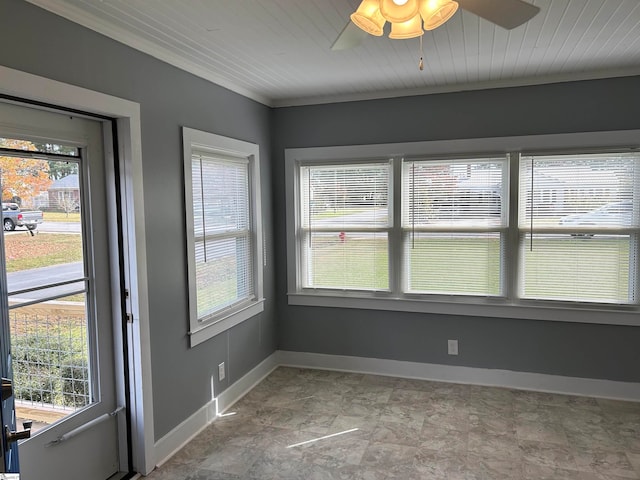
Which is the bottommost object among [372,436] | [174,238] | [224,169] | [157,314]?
[372,436]

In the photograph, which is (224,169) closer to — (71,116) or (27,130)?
(71,116)

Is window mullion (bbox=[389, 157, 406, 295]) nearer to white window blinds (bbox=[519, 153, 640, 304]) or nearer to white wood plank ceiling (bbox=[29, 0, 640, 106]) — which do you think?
white wood plank ceiling (bbox=[29, 0, 640, 106])

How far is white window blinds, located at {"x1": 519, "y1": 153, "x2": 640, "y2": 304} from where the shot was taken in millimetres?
3545

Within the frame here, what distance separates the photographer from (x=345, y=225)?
13.9 feet

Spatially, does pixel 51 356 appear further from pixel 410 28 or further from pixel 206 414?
pixel 410 28

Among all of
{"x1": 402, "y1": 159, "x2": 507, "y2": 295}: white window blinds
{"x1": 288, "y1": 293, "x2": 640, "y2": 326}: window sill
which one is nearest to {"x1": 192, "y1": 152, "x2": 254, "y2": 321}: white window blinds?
{"x1": 288, "y1": 293, "x2": 640, "y2": 326}: window sill

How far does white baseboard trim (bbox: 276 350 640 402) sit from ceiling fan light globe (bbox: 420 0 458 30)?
3.10m

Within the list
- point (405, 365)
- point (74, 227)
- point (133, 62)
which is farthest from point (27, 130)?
point (405, 365)

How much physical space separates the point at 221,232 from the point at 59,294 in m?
1.39

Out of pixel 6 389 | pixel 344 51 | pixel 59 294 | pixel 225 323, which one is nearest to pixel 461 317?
pixel 225 323

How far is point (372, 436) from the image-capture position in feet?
10.3

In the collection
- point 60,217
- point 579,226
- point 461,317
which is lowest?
point 461,317

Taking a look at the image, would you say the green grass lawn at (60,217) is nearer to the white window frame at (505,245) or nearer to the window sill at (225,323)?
the window sill at (225,323)

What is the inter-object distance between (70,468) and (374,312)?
257 cm
